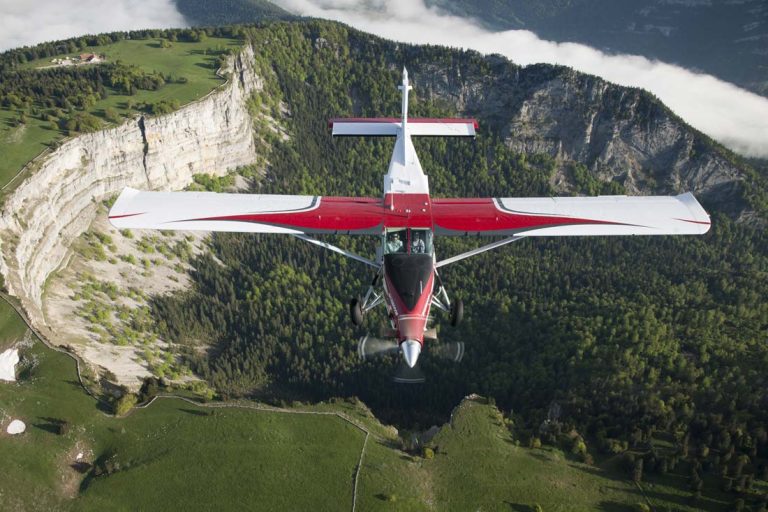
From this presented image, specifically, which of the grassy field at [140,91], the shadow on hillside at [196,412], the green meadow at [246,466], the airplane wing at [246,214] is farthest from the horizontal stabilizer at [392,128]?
the grassy field at [140,91]

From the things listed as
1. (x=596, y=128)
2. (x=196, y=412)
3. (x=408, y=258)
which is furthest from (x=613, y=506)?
(x=596, y=128)

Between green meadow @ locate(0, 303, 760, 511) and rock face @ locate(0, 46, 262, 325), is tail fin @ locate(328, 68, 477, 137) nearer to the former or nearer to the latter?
green meadow @ locate(0, 303, 760, 511)

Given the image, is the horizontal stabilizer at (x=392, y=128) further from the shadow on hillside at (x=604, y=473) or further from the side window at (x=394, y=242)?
the shadow on hillside at (x=604, y=473)

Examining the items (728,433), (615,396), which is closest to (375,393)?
(615,396)

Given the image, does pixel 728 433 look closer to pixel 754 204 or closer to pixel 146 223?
pixel 146 223

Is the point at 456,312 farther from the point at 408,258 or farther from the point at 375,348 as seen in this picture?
the point at 375,348

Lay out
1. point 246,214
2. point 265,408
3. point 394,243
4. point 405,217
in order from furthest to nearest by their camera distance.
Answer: point 265,408 → point 246,214 → point 405,217 → point 394,243
